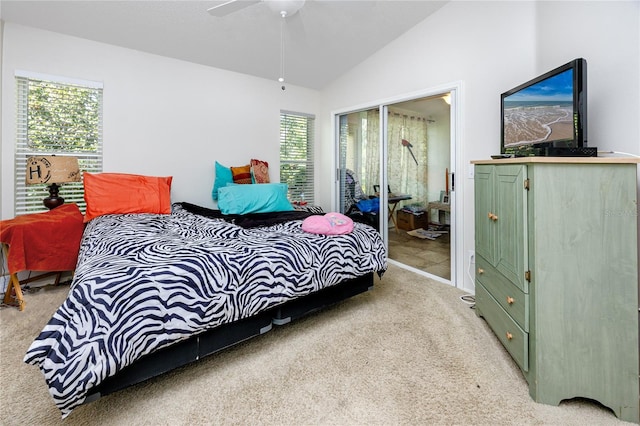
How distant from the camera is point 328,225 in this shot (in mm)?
2180

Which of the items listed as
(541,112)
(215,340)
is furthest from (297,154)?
(215,340)

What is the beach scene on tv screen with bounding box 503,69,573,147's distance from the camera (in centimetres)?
162

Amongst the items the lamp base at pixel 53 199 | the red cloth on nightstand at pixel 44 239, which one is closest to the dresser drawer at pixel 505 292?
the red cloth on nightstand at pixel 44 239

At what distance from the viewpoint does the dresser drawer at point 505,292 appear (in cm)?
147

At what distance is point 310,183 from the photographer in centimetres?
465

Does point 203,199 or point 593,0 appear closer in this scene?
point 593,0

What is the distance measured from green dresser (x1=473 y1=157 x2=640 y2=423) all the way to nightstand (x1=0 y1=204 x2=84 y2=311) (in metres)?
3.22

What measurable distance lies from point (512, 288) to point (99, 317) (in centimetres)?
189

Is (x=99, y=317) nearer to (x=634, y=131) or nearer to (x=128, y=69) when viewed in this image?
(x=634, y=131)

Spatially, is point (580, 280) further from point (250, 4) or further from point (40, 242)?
point (40, 242)

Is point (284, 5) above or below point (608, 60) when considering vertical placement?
above

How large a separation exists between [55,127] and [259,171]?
197 centimetres

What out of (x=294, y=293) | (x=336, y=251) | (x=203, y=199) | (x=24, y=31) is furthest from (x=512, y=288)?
(x=24, y=31)

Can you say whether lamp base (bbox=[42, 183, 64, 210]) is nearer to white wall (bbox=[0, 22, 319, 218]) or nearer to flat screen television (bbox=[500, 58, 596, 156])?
white wall (bbox=[0, 22, 319, 218])
